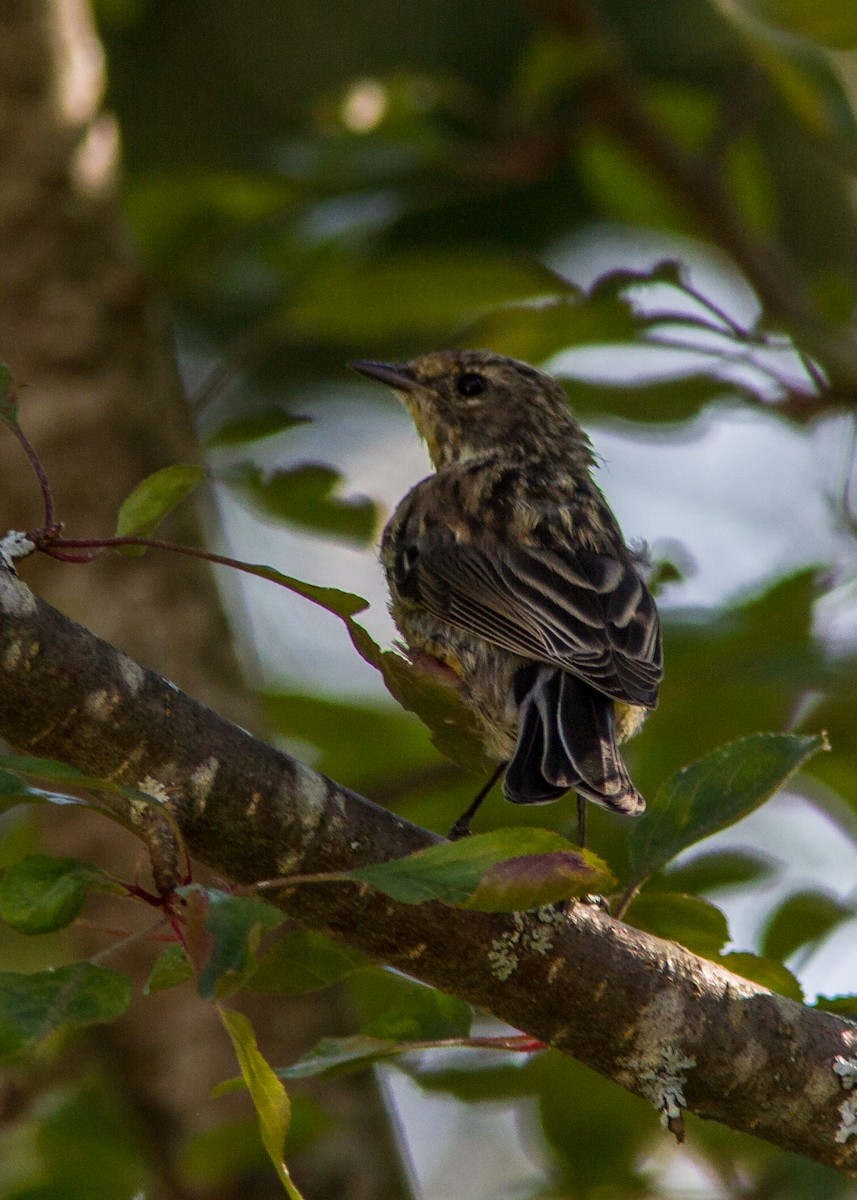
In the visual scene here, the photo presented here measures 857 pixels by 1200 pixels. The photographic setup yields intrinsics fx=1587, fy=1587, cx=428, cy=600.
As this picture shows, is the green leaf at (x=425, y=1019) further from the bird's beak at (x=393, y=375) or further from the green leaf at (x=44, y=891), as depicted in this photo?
the bird's beak at (x=393, y=375)

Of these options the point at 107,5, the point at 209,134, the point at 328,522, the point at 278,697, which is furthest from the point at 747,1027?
the point at 209,134

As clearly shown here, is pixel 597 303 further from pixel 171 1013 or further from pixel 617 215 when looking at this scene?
pixel 171 1013

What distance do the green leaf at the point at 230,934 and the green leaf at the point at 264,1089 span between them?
24 cm

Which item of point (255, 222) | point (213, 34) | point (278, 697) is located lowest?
point (278, 697)

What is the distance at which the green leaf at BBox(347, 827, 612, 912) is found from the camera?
Result: 232 centimetres

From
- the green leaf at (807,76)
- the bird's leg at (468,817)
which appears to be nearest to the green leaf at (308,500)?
the bird's leg at (468,817)

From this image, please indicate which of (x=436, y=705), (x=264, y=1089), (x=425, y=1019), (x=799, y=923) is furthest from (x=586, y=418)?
(x=264, y=1089)

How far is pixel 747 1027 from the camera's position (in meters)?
2.93

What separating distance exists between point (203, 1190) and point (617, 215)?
383 centimetres

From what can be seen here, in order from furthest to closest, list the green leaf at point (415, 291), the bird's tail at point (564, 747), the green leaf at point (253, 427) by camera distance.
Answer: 1. the green leaf at point (415, 291)
2. the green leaf at point (253, 427)
3. the bird's tail at point (564, 747)

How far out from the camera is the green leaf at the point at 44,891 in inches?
92.9

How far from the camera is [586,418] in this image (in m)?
5.60

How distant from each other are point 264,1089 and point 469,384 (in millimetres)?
4033

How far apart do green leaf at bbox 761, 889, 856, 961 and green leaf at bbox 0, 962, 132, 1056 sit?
2033 millimetres
